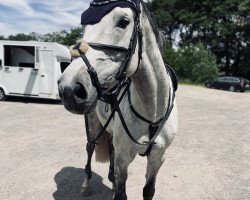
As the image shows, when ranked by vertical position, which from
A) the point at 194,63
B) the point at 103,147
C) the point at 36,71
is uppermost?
the point at 194,63

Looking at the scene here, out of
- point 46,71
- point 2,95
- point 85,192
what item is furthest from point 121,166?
point 2,95

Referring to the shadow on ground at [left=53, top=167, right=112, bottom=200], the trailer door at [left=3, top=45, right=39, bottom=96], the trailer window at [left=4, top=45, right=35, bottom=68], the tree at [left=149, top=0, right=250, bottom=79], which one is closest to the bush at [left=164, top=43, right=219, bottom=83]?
the tree at [left=149, top=0, right=250, bottom=79]

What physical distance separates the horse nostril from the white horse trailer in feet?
39.7

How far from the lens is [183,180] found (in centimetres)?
560

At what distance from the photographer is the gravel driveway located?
16.5ft

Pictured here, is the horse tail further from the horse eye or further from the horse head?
the horse eye

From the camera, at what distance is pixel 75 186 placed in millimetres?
5191

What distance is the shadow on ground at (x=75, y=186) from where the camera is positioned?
4809 millimetres

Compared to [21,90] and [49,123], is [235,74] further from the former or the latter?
[49,123]

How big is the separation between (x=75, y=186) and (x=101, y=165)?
3.39 feet

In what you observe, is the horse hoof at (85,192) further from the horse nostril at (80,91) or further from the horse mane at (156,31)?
the horse nostril at (80,91)

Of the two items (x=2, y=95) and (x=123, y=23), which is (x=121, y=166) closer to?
(x=123, y=23)

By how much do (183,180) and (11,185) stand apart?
270cm

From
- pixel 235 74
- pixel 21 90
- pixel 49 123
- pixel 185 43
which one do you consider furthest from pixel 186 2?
pixel 49 123
